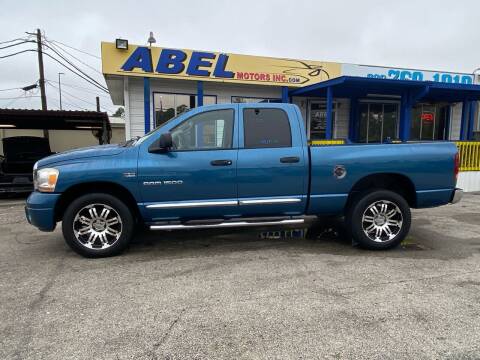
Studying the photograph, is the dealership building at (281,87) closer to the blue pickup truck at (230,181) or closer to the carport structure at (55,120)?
the carport structure at (55,120)

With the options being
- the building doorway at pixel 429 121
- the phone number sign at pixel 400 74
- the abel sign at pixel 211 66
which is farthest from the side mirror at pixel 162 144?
the building doorway at pixel 429 121

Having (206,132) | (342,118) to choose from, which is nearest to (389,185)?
(206,132)

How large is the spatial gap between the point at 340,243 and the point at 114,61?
881 centimetres

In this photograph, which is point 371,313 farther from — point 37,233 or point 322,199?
point 37,233

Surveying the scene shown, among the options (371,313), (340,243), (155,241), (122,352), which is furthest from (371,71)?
(122,352)

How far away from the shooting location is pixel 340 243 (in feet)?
18.0

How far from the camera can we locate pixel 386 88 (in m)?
12.6

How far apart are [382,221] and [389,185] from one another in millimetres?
623

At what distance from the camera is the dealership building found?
11250mm

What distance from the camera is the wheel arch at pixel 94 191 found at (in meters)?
4.64

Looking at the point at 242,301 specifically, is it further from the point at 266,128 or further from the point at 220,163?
the point at 266,128

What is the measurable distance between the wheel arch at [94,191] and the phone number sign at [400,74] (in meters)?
11.2

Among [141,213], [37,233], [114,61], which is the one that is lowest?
[37,233]

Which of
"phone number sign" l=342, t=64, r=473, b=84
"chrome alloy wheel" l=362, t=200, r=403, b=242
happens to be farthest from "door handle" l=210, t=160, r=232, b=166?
"phone number sign" l=342, t=64, r=473, b=84
